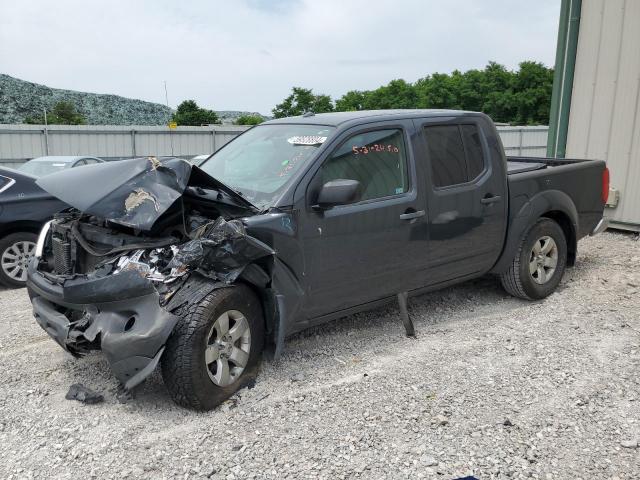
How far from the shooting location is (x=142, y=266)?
358 cm

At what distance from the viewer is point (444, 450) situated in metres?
3.27

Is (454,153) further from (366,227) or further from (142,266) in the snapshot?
(142,266)

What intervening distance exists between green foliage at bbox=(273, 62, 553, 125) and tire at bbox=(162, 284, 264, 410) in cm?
3900

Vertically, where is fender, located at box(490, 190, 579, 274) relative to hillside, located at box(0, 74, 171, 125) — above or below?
→ below

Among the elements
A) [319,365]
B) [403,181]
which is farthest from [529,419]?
[403,181]

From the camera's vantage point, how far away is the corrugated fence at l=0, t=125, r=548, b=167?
55.2 ft

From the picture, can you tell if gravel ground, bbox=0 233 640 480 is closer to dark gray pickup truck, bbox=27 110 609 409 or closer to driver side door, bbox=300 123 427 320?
dark gray pickup truck, bbox=27 110 609 409

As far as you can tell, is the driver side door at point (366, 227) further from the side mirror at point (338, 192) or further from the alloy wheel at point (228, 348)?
the alloy wheel at point (228, 348)

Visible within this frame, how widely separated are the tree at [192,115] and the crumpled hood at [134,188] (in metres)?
41.9

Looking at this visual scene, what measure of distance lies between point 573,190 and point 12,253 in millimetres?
6127

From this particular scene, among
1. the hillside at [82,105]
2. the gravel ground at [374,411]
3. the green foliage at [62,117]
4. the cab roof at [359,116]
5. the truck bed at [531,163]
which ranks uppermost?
the hillside at [82,105]

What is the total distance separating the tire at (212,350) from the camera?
11.4ft

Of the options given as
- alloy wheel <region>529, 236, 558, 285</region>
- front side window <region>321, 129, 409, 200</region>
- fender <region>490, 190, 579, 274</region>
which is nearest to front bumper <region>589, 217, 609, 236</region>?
fender <region>490, 190, 579, 274</region>

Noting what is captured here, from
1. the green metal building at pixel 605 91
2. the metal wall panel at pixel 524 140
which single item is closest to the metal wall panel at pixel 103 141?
the green metal building at pixel 605 91
